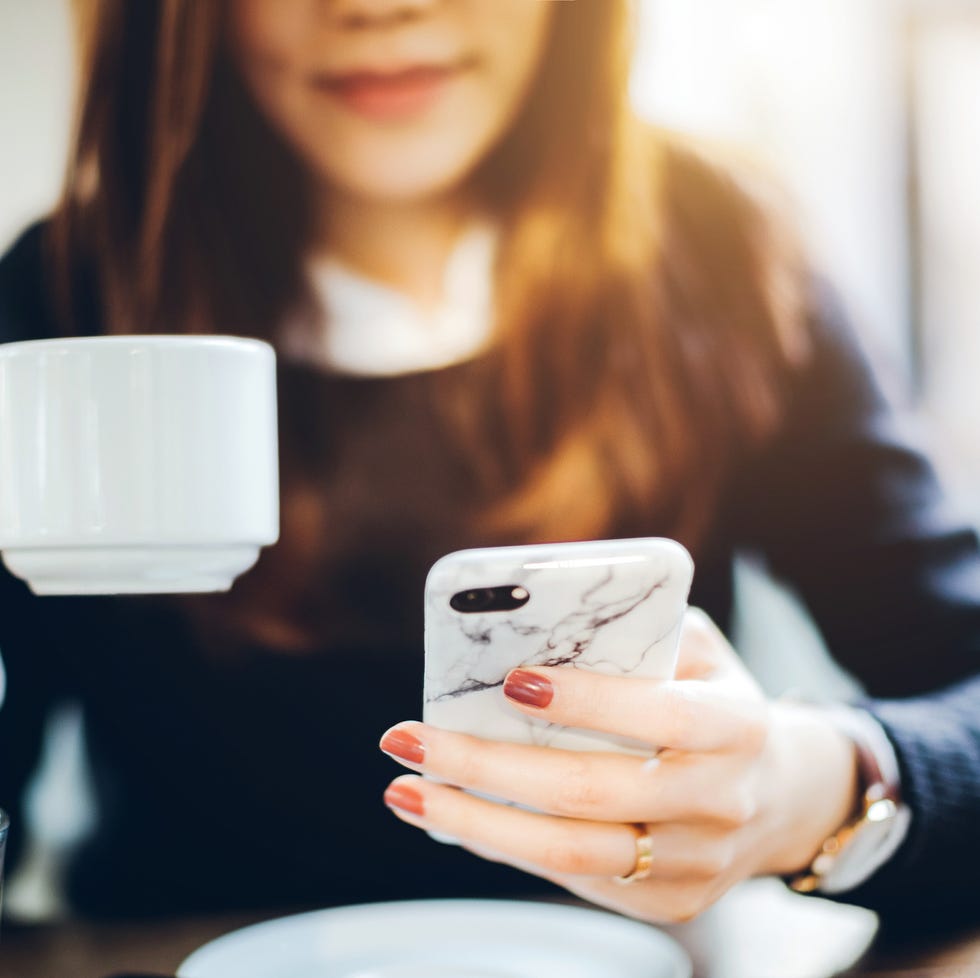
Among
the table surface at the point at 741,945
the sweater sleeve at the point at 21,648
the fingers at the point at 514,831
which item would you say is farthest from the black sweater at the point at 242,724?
the fingers at the point at 514,831

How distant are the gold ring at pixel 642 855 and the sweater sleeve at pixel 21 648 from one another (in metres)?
0.59

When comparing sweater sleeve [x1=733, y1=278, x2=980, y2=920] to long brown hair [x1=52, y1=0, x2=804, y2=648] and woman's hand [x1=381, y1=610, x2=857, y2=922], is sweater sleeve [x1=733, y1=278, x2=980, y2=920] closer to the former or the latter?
long brown hair [x1=52, y1=0, x2=804, y2=648]

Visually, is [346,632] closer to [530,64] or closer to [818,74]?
[530,64]

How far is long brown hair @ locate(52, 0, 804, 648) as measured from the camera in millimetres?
853

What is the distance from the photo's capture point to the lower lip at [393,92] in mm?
863

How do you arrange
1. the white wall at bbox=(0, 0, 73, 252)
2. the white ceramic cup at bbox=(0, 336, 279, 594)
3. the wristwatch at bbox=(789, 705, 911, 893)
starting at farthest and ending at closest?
the white wall at bbox=(0, 0, 73, 252)
the wristwatch at bbox=(789, 705, 911, 893)
the white ceramic cup at bbox=(0, 336, 279, 594)

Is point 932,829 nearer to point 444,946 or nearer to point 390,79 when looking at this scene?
point 444,946

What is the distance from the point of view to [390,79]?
2.84 feet

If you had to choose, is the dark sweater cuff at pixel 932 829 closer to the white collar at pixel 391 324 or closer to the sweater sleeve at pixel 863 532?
the sweater sleeve at pixel 863 532

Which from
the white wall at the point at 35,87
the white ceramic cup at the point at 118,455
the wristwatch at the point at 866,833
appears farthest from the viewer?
the white wall at the point at 35,87

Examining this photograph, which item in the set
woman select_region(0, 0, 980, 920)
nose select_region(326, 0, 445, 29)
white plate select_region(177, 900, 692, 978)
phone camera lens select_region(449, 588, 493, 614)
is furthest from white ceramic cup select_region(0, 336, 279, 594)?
nose select_region(326, 0, 445, 29)

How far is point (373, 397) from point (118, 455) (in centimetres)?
44

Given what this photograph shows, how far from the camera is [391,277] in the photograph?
0.89 m

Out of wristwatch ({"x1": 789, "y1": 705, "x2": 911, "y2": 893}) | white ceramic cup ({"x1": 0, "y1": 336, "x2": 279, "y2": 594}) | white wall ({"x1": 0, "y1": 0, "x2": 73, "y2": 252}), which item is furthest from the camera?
white wall ({"x1": 0, "y1": 0, "x2": 73, "y2": 252})
